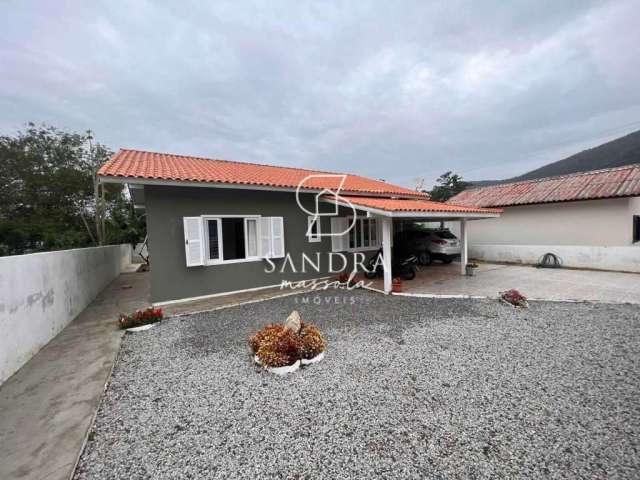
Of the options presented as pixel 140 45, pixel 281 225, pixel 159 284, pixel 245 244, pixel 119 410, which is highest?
pixel 140 45

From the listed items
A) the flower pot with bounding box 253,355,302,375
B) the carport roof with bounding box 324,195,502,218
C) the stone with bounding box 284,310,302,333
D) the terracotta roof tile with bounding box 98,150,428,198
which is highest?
the terracotta roof tile with bounding box 98,150,428,198

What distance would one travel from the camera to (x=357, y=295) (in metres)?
7.07

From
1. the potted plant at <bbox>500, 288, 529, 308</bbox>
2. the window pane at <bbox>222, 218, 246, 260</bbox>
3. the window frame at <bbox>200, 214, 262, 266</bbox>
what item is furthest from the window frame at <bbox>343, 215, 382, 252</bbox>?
the potted plant at <bbox>500, 288, 529, 308</bbox>

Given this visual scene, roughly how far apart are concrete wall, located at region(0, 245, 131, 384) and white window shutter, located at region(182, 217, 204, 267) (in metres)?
2.33

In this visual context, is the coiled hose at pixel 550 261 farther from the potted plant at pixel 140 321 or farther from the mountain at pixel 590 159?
the mountain at pixel 590 159

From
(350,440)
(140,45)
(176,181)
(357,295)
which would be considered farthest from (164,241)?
(350,440)

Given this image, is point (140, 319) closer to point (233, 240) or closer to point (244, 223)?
point (244, 223)

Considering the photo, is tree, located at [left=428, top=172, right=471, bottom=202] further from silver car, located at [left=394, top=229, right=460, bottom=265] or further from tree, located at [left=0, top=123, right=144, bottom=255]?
tree, located at [left=0, top=123, right=144, bottom=255]

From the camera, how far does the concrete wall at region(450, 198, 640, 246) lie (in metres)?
9.81

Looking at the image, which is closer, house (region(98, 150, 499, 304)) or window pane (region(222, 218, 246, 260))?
house (region(98, 150, 499, 304))

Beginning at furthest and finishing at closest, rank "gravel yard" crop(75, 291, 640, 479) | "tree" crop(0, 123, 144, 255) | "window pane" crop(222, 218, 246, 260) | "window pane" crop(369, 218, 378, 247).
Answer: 1. "tree" crop(0, 123, 144, 255)
2. "window pane" crop(369, 218, 378, 247)
3. "window pane" crop(222, 218, 246, 260)
4. "gravel yard" crop(75, 291, 640, 479)

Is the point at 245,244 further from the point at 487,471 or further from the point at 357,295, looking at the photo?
the point at 487,471

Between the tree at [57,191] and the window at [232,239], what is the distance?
48.8 feet

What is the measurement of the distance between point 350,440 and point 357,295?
193 inches
